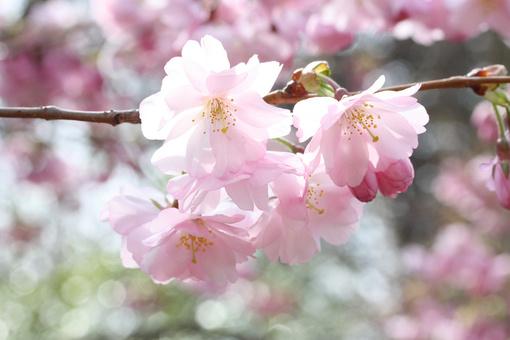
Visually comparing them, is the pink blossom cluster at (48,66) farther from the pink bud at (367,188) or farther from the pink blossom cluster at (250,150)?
the pink bud at (367,188)

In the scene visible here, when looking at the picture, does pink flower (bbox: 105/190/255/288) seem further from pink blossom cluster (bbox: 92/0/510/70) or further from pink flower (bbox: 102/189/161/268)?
pink blossom cluster (bbox: 92/0/510/70)

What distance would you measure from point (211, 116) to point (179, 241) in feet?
0.62

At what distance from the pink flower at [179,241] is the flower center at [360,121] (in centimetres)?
18

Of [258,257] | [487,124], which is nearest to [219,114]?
[487,124]

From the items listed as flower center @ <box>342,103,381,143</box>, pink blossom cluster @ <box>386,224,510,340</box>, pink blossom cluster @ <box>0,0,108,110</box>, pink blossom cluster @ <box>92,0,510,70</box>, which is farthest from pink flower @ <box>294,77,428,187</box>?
pink blossom cluster @ <box>386,224,510,340</box>

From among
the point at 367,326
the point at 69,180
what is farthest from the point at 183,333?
the point at 367,326

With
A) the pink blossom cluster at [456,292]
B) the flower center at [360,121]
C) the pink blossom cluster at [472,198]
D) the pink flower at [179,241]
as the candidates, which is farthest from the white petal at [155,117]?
the pink blossom cluster at [472,198]

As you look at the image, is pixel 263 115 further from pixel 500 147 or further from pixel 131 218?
pixel 500 147

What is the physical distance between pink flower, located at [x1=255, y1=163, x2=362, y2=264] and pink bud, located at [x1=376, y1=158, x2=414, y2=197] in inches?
3.4

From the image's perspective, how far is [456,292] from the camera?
14.1ft

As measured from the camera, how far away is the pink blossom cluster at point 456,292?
3699mm

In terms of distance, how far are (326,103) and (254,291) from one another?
16.0 ft

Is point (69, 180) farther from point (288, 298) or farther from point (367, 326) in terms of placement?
point (367, 326)

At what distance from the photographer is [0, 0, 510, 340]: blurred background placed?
2.12m
